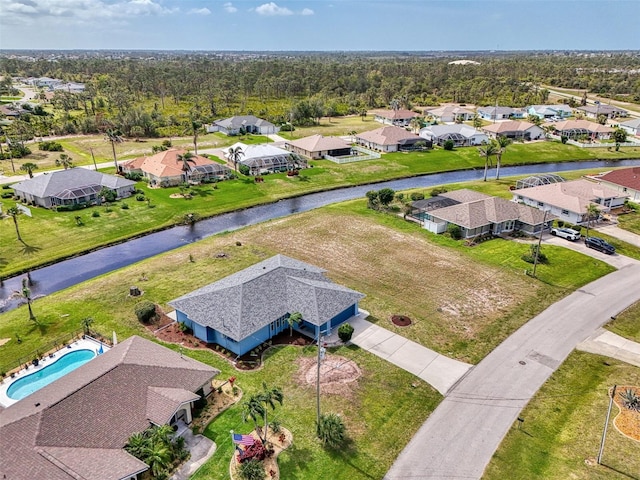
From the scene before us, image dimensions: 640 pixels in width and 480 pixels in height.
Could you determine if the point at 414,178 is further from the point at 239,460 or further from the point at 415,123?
the point at 239,460

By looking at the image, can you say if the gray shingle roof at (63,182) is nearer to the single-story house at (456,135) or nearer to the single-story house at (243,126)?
the single-story house at (243,126)

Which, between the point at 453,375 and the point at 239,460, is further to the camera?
the point at 453,375

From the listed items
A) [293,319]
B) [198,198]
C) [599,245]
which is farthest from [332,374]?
[198,198]

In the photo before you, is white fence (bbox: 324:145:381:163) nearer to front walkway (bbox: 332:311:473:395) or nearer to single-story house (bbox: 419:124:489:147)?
single-story house (bbox: 419:124:489:147)

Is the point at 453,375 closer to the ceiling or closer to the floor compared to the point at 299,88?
closer to the floor

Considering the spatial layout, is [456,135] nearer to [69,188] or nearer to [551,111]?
[551,111]

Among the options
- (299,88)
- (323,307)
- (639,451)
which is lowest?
(639,451)

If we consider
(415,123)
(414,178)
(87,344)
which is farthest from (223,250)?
(415,123)
